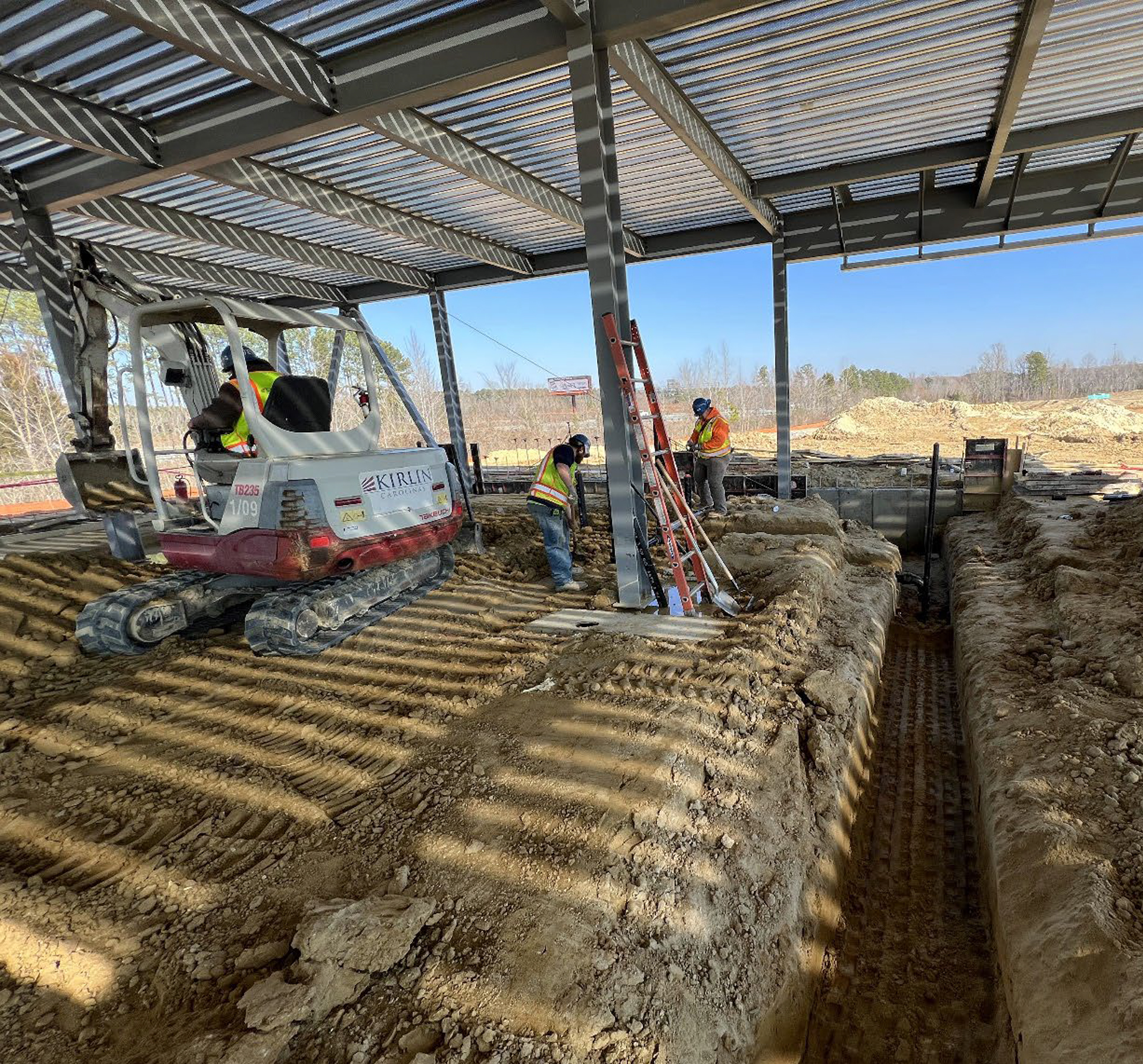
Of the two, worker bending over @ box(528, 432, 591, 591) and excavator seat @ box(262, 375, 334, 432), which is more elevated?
excavator seat @ box(262, 375, 334, 432)

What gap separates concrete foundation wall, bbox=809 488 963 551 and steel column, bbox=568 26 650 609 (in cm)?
763

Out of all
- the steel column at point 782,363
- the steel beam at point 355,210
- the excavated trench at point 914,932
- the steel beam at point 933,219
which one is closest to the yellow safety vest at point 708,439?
the steel column at point 782,363

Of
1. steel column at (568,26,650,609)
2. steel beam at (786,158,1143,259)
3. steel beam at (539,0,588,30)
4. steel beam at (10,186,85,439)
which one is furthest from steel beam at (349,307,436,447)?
steel beam at (786,158,1143,259)

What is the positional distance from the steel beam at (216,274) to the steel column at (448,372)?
2.61m

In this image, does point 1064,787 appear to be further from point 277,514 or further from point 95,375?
point 95,375

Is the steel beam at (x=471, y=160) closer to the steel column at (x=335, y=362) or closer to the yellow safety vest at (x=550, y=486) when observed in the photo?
the yellow safety vest at (x=550, y=486)

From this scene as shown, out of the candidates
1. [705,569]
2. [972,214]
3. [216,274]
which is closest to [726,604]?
[705,569]

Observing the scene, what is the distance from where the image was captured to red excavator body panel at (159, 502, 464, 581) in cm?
491

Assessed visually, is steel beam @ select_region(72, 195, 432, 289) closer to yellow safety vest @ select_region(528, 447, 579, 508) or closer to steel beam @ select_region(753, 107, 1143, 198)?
yellow safety vest @ select_region(528, 447, 579, 508)

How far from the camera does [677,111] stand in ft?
20.6

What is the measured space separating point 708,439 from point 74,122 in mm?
8168

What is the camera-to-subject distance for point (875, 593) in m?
6.68

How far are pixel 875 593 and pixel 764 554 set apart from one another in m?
1.28

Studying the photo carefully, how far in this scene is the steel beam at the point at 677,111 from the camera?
5.31 metres
